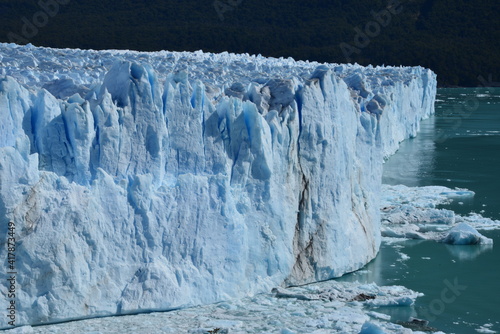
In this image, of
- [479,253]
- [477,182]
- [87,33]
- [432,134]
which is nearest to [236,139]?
[479,253]

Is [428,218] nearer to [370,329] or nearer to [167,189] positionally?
[370,329]

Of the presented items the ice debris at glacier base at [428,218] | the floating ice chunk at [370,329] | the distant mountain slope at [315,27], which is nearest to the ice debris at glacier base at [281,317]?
the floating ice chunk at [370,329]

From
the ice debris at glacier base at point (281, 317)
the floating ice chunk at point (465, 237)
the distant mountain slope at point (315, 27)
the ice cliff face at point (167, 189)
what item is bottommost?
the ice debris at glacier base at point (281, 317)

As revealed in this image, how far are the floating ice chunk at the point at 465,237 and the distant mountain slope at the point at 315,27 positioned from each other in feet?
106

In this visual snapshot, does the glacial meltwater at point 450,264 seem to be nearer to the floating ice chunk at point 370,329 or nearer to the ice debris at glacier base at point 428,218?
the ice debris at glacier base at point 428,218

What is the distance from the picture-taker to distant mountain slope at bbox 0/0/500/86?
48.1 metres

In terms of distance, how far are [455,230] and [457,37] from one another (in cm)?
5626

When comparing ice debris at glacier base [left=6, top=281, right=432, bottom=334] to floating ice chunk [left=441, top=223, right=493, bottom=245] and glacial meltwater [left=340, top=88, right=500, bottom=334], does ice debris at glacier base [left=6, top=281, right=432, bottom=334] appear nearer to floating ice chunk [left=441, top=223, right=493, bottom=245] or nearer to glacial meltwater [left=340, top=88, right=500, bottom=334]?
glacial meltwater [left=340, top=88, right=500, bottom=334]

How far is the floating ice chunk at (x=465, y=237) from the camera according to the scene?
31.0ft

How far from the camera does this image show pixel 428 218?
1083 centimetres

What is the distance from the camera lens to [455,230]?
959 cm

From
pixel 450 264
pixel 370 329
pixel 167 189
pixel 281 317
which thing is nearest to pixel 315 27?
pixel 450 264

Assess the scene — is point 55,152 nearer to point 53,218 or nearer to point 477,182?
point 53,218

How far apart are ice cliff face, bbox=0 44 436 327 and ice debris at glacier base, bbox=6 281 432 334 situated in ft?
0.48
